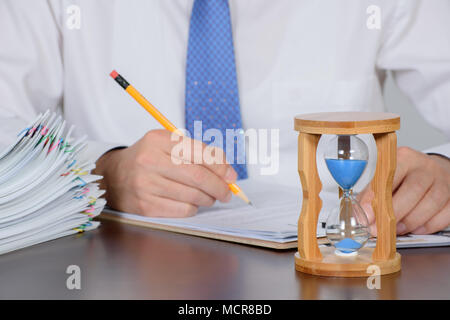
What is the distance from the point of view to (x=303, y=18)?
5.99 feet

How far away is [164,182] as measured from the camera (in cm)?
129

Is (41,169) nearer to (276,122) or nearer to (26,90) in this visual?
(26,90)

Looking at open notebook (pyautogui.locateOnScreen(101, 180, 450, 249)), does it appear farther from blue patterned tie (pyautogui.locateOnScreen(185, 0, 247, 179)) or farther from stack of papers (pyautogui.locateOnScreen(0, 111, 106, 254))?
blue patterned tie (pyautogui.locateOnScreen(185, 0, 247, 179))

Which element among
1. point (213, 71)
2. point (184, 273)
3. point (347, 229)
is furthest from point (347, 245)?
point (213, 71)

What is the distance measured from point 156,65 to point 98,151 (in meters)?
0.45

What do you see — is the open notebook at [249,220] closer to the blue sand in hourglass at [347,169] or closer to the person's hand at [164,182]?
the person's hand at [164,182]

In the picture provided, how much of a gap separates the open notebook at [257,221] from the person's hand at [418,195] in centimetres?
3

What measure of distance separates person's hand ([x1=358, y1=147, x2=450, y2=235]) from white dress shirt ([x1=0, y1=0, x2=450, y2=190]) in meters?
0.62

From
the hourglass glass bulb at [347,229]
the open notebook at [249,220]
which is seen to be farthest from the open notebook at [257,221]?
the hourglass glass bulb at [347,229]

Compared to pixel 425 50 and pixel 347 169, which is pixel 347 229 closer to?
pixel 347 169

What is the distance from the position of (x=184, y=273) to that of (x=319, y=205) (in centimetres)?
21
